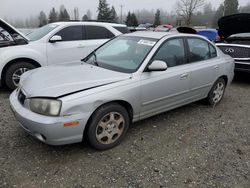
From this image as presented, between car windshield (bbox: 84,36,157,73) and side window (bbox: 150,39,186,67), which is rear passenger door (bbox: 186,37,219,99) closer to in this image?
side window (bbox: 150,39,186,67)

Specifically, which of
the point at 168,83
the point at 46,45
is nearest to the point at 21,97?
the point at 168,83

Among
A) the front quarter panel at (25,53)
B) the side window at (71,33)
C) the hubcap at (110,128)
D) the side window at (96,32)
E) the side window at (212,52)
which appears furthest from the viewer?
the side window at (96,32)

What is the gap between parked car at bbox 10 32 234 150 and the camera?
266 cm

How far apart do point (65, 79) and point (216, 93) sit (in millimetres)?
3226

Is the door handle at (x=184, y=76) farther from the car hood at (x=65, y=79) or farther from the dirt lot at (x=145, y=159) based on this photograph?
the car hood at (x=65, y=79)

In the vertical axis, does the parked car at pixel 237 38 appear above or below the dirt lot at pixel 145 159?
above

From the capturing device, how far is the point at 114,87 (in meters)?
2.97

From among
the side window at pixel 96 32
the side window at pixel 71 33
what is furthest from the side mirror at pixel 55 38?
the side window at pixel 96 32

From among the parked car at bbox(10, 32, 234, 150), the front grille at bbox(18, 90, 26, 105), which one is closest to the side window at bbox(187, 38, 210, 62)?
the parked car at bbox(10, 32, 234, 150)

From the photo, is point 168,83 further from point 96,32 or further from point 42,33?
point 42,33

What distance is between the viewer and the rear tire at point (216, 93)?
4.67m

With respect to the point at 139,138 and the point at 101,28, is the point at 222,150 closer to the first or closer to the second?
the point at 139,138

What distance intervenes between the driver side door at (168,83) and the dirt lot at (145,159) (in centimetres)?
41

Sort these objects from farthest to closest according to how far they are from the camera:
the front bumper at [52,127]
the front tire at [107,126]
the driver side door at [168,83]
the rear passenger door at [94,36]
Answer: the rear passenger door at [94,36]
the driver side door at [168,83]
the front tire at [107,126]
the front bumper at [52,127]
